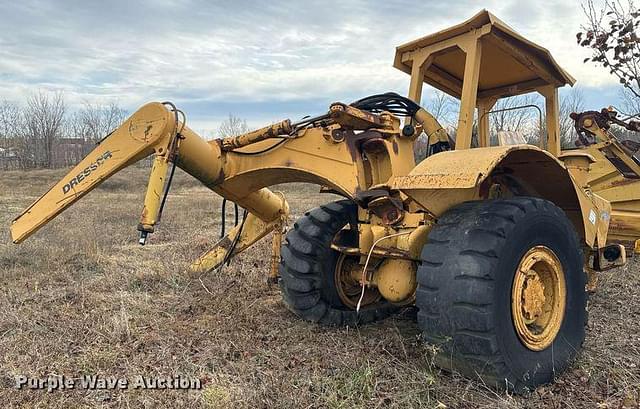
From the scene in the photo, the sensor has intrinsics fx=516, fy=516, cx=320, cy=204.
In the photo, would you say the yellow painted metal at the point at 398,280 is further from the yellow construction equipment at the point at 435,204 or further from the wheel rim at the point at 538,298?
the wheel rim at the point at 538,298

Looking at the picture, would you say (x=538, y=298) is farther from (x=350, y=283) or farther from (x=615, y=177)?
(x=615, y=177)

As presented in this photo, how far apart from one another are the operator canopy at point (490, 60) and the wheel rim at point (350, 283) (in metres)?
1.65

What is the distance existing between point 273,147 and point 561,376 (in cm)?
241

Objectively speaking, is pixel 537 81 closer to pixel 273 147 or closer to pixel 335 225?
pixel 335 225

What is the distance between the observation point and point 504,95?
4676 mm

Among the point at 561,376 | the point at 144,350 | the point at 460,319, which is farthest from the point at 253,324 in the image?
the point at 561,376

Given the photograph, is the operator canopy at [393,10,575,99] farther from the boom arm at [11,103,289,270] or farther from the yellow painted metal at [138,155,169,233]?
the yellow painted metal at [138,155,169,233]

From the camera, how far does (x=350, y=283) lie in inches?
173

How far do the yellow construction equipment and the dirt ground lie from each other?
0.77 ft


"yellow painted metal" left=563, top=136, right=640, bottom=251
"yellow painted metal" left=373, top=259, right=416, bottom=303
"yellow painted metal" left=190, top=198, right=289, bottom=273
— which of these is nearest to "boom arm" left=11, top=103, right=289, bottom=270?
"yellow painted metal" left=190, top=198, right=289, bottom=273

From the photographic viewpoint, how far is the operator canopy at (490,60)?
11.9 feet

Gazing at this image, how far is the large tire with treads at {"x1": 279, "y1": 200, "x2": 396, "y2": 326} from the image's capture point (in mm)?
4121

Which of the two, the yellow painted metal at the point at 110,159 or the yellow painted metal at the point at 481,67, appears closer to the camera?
the yellow painted metal at the point at 110,159

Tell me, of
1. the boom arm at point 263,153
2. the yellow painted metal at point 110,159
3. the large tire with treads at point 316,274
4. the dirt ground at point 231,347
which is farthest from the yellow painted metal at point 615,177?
the yellow painted metal at point 110,159
